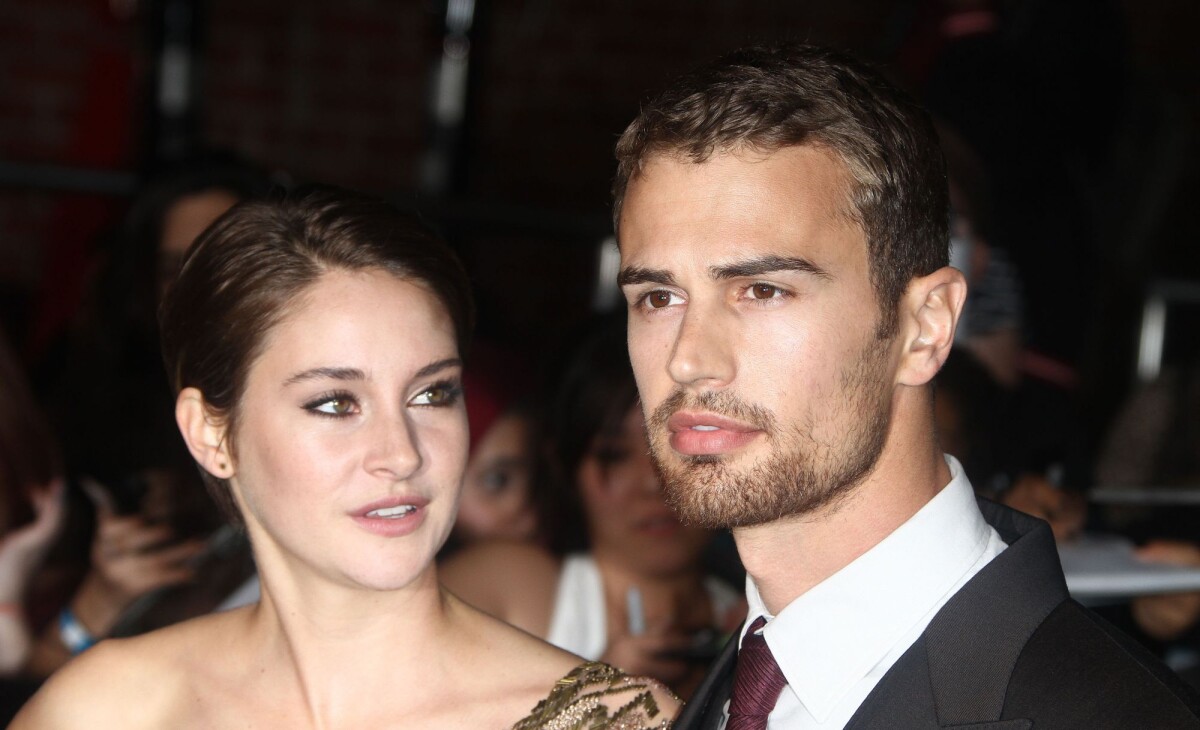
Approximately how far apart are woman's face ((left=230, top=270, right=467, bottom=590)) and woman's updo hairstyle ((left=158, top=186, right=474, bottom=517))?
0.08ft

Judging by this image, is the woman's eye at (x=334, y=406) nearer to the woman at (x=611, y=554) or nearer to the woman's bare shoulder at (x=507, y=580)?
the woman's bare shoulder at (x=507, y=580)

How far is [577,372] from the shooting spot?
330 centimetres

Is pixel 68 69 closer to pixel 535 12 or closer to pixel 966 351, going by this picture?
pixel 535 12

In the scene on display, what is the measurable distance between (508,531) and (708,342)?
1786 millimetres

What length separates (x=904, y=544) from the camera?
1580 mm

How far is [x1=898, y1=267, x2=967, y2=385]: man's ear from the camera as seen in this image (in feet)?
5.38

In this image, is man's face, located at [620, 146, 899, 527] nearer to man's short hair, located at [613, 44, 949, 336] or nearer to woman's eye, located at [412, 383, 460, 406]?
man's short hair, located at [613, 44, 949, 336]

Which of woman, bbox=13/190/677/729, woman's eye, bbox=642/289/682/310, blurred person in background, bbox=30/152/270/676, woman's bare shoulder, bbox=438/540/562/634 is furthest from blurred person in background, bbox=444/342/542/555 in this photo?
woman's eye, bbox=642/289/682/310

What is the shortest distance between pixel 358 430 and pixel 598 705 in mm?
505

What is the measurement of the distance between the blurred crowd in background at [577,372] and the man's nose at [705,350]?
0.90 meters

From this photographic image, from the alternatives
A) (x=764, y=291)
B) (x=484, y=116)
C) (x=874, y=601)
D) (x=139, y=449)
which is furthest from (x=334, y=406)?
(x=484, y=116)

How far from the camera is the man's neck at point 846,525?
1.61 m

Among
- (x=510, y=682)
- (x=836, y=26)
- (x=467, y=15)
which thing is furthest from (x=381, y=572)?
(x=836, y=26)

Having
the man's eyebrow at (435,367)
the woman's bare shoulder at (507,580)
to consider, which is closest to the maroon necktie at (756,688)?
the man's eyebrow at (435,367)
